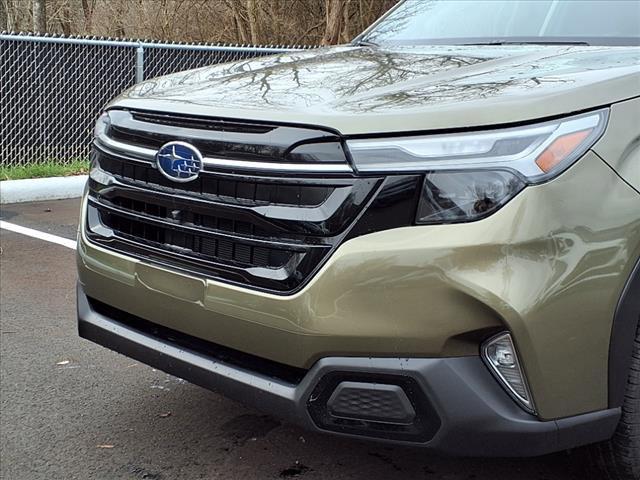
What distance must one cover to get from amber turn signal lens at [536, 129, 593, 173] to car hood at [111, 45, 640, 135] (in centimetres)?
8

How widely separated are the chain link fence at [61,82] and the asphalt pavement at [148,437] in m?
5.52

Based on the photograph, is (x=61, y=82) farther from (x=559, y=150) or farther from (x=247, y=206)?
(x=559, y=150)

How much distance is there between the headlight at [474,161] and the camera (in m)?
2.00

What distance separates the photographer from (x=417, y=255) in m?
1.98

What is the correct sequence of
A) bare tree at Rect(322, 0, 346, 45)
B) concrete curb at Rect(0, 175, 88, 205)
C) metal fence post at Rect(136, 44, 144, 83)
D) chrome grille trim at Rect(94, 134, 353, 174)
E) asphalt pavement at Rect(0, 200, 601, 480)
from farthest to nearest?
1. bare tree at Rect(322, 0, 346, 45)
2. metal fence post at Rect(136, 44, 144, 83)
3. concrete curb at Rect(0, 175, 88, 205)
4. asphalt pavement at Rect(0, 200, 601, 480)
5. chrome grille trim at Rect(94, 134, 353, 174)

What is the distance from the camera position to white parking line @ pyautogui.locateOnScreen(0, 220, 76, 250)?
6134 mm

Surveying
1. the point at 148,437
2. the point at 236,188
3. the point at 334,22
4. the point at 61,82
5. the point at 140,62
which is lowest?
the point at 148,437

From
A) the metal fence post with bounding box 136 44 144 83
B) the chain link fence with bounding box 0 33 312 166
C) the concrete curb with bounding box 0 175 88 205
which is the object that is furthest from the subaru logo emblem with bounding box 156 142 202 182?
the metal fence post with bounding box 136 44 144 83

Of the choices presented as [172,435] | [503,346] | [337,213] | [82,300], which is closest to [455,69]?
[337,213]

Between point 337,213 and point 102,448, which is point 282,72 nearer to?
point 337,213

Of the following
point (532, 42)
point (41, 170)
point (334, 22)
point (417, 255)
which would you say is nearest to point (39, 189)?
point (41, 170)

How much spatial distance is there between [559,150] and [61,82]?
829 centimetres

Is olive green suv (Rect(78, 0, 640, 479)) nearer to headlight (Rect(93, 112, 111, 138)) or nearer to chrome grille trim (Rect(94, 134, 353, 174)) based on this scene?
chrome grille trim (Rect(94, 134, 353, 174))

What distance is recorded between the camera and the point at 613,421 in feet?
7.23
